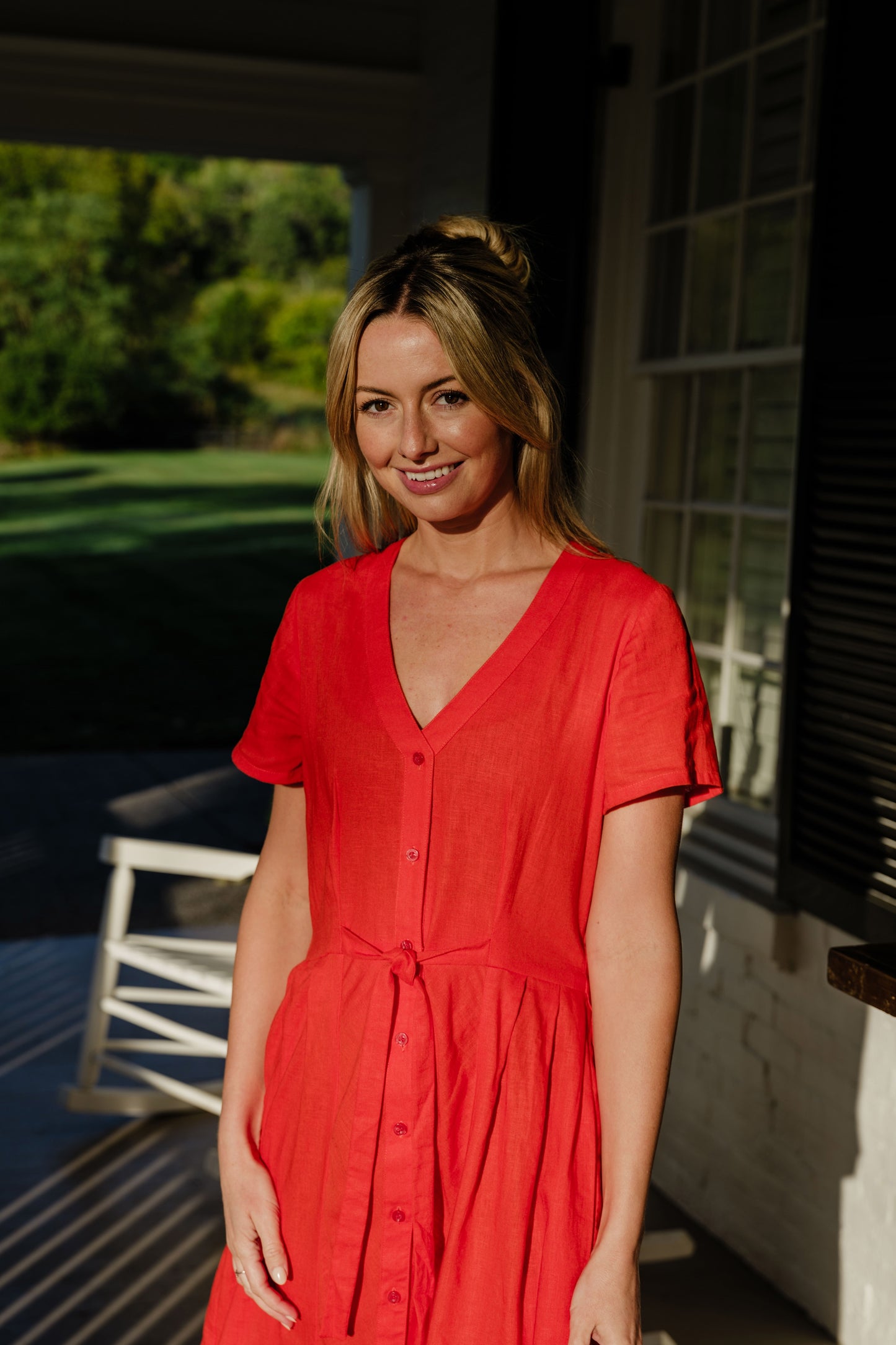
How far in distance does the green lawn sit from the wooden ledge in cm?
975

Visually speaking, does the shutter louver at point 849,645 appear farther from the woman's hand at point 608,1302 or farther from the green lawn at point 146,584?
the green lawn at point 146,584

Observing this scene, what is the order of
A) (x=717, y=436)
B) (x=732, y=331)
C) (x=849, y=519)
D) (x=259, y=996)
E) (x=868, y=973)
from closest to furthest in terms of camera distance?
(x=259, y=996), (x=868, y=973), (x=849, y=519), (x=732, y=331), (x=717, y=436)

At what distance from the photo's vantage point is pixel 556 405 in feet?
4.65

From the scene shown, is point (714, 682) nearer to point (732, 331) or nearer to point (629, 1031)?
point (732, 331)

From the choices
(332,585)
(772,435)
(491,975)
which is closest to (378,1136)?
(491,975)

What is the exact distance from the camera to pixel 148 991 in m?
3.94

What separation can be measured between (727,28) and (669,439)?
995 millimetres

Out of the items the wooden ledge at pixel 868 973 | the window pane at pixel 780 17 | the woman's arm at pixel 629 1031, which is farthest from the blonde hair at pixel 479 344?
Result: the window pane at pixel 780 17

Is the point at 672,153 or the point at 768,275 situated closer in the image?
the point at 768,275

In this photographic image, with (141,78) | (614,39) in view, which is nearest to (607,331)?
(614,39)

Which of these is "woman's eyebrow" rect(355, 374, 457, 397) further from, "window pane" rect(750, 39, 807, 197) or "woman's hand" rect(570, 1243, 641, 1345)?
"window pane" rect(750, 39, 807, 197)

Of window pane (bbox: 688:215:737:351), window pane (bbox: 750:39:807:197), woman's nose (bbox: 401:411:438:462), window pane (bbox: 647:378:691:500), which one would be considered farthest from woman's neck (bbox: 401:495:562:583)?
window pane (bbox: 647:378:691:500)

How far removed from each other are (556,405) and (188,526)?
705 inches

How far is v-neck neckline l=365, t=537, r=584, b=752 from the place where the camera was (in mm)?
1364
